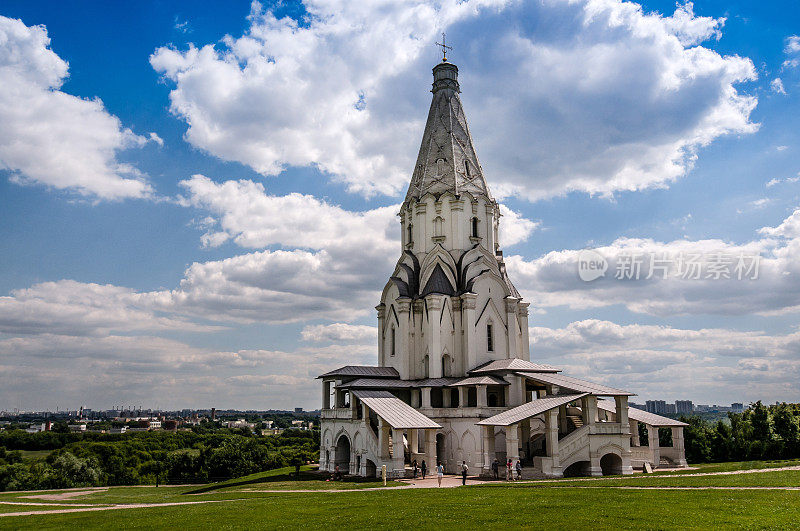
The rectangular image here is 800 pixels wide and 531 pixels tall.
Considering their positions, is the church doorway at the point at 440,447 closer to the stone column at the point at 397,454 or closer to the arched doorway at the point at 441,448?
the arched doorway at the point at 441,448

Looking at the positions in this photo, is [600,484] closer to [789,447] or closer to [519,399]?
[519,399]

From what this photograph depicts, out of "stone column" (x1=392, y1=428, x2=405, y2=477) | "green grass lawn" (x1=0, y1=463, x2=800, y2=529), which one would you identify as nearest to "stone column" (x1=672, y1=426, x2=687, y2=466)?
"green grass lawn" (x1=0, y1=463, x2=800, y2=529)

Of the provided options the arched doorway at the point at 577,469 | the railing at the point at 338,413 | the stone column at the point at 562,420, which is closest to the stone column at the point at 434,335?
the railing at the point at 338,413

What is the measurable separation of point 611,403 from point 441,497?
A: 2263cm

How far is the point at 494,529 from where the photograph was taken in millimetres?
14305

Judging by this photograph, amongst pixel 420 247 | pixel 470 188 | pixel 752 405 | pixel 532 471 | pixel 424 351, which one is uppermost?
pixel 470 188

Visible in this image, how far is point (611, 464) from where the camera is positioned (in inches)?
1237

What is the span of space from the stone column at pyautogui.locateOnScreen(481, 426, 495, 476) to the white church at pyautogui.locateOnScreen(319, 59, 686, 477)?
6 centimetres

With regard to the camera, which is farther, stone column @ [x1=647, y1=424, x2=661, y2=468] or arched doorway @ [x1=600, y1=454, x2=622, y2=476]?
stone column @ [x1=647, y1=424, x2=661, y2=468]

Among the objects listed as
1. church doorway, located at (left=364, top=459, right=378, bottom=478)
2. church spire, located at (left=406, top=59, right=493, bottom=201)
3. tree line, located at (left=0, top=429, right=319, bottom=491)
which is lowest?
tree line, located at (left=0, top=429, right=319, bottom=491)

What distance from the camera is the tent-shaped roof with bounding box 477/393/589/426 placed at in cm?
2964

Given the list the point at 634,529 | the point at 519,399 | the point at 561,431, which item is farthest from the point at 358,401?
the point at 634,529

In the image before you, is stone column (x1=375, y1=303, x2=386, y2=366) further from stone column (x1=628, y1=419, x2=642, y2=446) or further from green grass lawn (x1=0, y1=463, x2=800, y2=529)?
green grass lawn (x1=0, y1=463, x2=800, y2=529)

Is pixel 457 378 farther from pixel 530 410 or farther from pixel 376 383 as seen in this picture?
pixel 530 410
